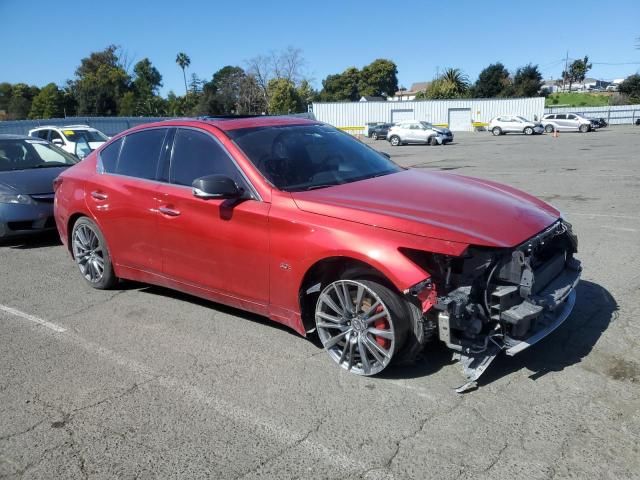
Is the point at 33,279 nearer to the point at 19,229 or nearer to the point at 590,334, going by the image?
the point at 19,229

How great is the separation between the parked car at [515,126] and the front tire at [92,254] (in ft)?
139

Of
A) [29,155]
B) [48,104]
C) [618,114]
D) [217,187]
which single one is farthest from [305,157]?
[48,104]

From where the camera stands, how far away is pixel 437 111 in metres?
56.5

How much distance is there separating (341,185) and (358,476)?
7.14ft

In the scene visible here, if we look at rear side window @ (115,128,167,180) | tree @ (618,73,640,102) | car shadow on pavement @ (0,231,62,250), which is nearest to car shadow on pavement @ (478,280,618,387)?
rear side window @ (115,128,167,180)

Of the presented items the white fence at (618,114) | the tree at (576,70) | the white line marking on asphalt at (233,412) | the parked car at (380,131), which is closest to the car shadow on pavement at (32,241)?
the white line marking on asphalt at (233,412)

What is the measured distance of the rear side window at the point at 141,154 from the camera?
16.1 feet

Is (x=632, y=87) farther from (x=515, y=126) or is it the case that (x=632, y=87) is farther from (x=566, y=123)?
(x=515, y=126)

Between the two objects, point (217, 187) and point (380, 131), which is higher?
point (217, 187)

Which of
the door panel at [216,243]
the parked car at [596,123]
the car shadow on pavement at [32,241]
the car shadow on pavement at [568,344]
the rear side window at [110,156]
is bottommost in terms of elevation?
the parked car at [596,123]

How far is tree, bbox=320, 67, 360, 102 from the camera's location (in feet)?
357

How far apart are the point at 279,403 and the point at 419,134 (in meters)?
34.4

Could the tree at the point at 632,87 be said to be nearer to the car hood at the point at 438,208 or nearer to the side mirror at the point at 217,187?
the car hood at the point at 438,208

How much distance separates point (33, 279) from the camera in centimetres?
621
